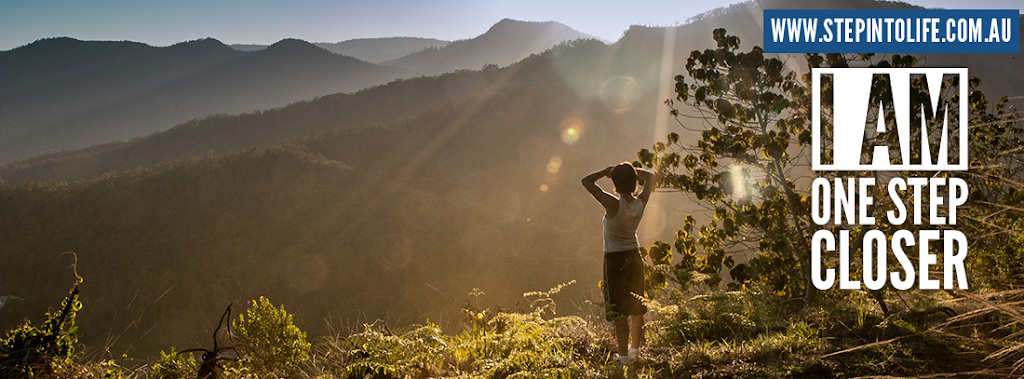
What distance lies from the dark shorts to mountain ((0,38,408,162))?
351ft

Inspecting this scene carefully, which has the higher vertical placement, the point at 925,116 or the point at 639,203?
the point at 925,116

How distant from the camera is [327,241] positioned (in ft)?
102

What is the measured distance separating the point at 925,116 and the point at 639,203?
3932 mm

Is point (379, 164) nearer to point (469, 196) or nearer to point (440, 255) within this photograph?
point (469, 196)

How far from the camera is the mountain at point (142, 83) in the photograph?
94750 mm

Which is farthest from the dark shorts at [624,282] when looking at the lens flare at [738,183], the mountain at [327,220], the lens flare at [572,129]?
the lens flare at [572,129]

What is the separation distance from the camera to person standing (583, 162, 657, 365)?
3.75m

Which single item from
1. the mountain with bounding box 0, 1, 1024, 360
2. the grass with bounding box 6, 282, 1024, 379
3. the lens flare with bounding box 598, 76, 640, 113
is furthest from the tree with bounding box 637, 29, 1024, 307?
the lens flare with bounding box 598, 76, 640, 113

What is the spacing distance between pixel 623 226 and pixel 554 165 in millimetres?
45667

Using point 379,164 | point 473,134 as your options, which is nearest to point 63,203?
point 379,164

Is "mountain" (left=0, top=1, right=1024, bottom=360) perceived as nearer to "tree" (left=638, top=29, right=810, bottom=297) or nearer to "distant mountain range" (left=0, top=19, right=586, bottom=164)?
"tree" (left=638, top=29, right=810, bottom=297)

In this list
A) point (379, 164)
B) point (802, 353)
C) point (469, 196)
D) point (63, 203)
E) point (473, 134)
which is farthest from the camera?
point (473, 134)

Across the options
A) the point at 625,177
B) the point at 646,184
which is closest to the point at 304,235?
the point at 646,184

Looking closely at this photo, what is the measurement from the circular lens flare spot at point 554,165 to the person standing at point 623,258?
4419 centimetres
